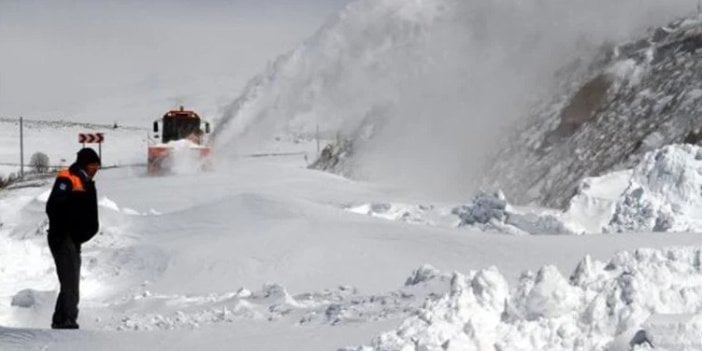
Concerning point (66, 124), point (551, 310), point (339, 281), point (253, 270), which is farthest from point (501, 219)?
point (66, 124)

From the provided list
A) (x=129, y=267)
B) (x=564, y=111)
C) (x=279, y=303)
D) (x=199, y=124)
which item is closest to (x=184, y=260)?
(x=129, y=267)

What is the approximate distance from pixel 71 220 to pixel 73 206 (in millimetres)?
106

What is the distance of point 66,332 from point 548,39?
57.6 feet

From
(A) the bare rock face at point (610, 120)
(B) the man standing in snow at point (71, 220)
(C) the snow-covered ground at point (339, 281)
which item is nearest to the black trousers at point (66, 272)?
(B) the man standing in snow at point (71, 220)

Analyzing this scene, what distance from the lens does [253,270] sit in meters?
11.8

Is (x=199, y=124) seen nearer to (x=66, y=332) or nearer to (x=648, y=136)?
(x=648, y=136)

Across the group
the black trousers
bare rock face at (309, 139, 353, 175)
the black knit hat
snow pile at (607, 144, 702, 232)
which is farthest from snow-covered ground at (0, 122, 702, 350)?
bare rock face at (309, 139, 353, 175)

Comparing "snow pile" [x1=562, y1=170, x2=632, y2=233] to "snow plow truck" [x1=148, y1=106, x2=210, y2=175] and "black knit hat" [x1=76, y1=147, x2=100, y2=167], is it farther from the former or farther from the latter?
"snow plow truck" [x1=148, y1=106, x2=210, y2=175]

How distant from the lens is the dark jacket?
803 centimetres

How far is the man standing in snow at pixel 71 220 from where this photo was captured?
8.05m

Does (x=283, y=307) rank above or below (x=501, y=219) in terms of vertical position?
below

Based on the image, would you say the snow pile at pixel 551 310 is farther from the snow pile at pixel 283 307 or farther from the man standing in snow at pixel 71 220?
the man standing in snow at pixel 71 220

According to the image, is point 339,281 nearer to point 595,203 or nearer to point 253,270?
point 253,270

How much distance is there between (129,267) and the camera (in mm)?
13688
